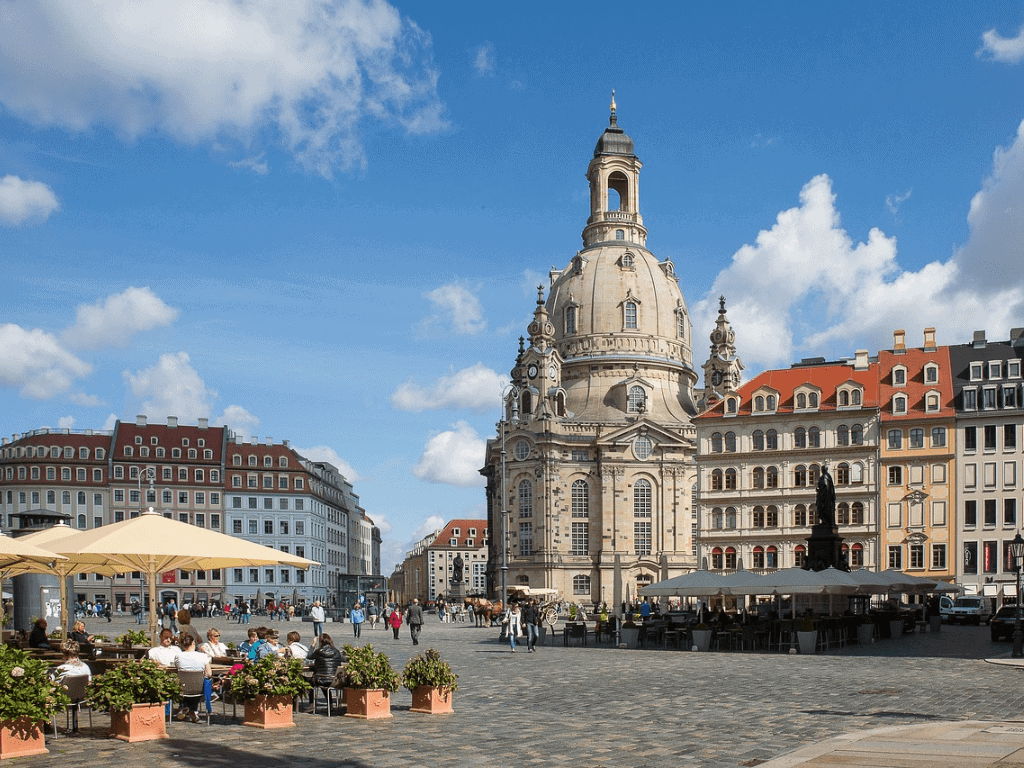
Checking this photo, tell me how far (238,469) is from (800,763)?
365 feet

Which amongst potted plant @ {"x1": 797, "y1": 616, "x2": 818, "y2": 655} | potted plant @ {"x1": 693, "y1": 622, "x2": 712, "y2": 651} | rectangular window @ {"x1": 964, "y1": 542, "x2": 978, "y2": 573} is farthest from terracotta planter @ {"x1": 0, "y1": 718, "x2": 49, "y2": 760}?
rectangular window @ {"x1": 964, "y1": 542, "x2": 978, "y2": 573}

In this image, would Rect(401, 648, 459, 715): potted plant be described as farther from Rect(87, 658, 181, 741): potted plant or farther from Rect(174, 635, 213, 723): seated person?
Rect(87, 658, 181, 741): potted plant

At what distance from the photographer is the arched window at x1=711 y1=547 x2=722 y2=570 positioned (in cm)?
8638

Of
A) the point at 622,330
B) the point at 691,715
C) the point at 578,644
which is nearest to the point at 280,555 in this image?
the point at 691,715

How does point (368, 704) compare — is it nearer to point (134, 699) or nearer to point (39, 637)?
point (134, 699)

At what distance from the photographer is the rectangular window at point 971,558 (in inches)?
2997

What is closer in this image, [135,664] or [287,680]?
[135,664]

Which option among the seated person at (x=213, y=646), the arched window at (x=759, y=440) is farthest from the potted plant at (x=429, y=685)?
the arched window at (x=759, y=440)

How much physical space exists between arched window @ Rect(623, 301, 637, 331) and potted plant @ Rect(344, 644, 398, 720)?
99862mm

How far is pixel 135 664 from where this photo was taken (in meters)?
17.0

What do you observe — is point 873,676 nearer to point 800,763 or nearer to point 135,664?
point 800,763

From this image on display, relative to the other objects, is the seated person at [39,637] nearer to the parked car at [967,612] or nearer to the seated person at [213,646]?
the seated person at [213,646]

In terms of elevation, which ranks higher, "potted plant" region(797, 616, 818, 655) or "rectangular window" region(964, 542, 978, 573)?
"potted plant" region(797, 616, 818, 655)

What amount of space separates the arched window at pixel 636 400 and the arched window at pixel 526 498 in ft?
39.3
